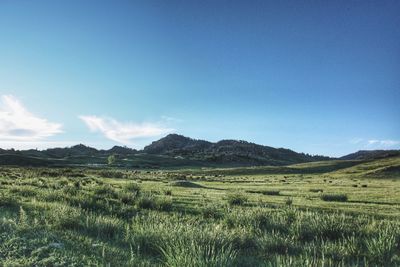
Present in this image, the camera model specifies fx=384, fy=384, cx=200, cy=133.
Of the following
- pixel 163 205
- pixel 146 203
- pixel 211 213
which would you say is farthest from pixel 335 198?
pixel 146 203

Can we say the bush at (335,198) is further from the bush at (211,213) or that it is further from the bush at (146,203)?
the bush at (146,203)

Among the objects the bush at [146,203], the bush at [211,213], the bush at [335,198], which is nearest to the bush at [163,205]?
the bush at [146,203]

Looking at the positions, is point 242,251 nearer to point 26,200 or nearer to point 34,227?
point 34,227

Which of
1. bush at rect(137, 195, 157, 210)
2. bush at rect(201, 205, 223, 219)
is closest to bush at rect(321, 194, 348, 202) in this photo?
bush at rect(201, 205, 223, 219)

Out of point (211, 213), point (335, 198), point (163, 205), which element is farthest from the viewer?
point (335, 198)

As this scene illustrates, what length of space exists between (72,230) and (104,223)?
1.02 metres

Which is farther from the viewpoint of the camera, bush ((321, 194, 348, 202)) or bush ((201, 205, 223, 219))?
bush ((321, 194, 348, 202))

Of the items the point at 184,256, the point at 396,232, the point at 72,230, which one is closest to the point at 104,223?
the point at 72,230

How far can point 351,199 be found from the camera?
3059 centimetres

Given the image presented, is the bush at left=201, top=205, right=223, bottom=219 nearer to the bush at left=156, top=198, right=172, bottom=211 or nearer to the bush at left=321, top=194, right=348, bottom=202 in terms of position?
the bush at left=156, top=198, right=172, bottom=211

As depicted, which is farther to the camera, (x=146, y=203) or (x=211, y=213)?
(x=146, y=203)

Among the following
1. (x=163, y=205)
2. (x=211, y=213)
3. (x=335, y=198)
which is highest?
(x=335, y=198)

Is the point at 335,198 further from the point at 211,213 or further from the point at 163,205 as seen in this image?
the point at 163,205

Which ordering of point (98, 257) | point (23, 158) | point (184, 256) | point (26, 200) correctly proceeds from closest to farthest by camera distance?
point (184, 256), point (98, 257), point (26, 200), point (23, 158)
